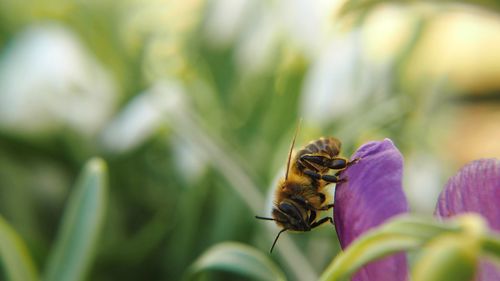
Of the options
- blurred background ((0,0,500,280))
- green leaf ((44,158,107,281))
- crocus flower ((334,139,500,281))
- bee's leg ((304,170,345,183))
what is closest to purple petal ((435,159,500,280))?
crocus flower ((334,139,500,281))

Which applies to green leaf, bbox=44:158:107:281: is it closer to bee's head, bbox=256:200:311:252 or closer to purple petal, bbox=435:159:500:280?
bee's head, bbox=256:200:311:252

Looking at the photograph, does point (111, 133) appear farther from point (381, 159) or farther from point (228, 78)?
point (381, 159)

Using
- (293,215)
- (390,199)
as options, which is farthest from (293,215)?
(390,199)

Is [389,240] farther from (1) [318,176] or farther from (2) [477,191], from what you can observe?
(1) [318,176]

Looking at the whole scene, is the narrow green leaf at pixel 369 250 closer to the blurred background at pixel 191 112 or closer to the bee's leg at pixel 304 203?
the bee's leg at pixel 304 203

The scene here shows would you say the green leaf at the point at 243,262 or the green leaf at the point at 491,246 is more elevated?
the green leaf at the point at 491,246

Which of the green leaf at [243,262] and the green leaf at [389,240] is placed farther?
the green leaf at [243,262]

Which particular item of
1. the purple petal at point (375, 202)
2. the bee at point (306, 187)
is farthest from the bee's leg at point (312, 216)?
the purple petal at point (375, 202)
